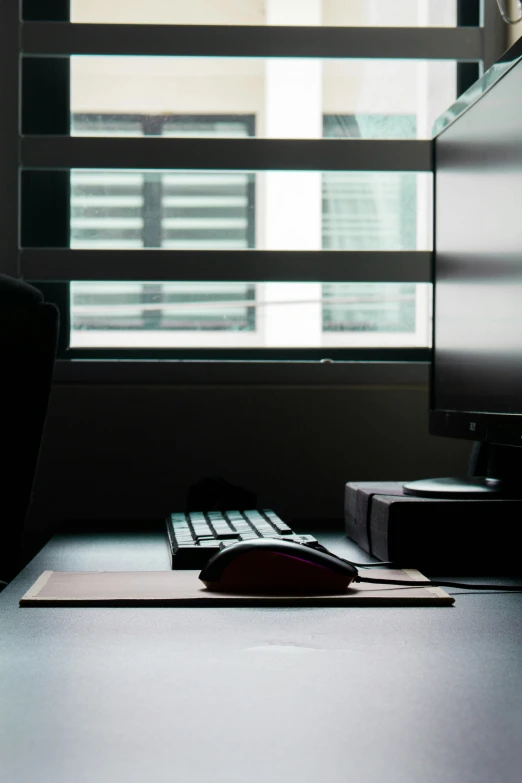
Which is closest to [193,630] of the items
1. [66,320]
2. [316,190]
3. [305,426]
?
[305,426]

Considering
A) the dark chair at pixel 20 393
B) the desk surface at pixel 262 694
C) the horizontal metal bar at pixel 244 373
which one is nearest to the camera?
the desk surface at pixel 262 694

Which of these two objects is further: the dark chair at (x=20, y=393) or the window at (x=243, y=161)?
the window at (x=243, y=161)

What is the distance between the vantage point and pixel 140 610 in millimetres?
810

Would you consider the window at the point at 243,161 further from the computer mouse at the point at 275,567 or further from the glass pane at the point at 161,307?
the computer mouse at the point at 275,567

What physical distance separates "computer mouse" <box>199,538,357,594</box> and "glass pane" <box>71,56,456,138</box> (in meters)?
1.19

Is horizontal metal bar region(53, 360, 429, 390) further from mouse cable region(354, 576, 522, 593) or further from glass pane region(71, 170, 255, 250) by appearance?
mouse cable region(354, 576, 522, 593)

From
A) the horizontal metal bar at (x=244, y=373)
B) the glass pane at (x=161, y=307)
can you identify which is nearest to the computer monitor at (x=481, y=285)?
the horizontal metal bar at (x=244, y=373)

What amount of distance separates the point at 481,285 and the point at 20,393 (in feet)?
2.29

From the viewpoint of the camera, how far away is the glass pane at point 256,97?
5.93ft

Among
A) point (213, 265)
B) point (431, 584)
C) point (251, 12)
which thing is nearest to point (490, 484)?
point (431, 584)

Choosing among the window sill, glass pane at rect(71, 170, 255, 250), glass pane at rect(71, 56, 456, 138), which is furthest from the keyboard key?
glass pane at rect(71, 56, 456, 138)

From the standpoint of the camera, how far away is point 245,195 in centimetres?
182

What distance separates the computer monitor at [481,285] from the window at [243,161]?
424 mm

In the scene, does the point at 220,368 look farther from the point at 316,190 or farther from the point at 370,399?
the point at 316,190
